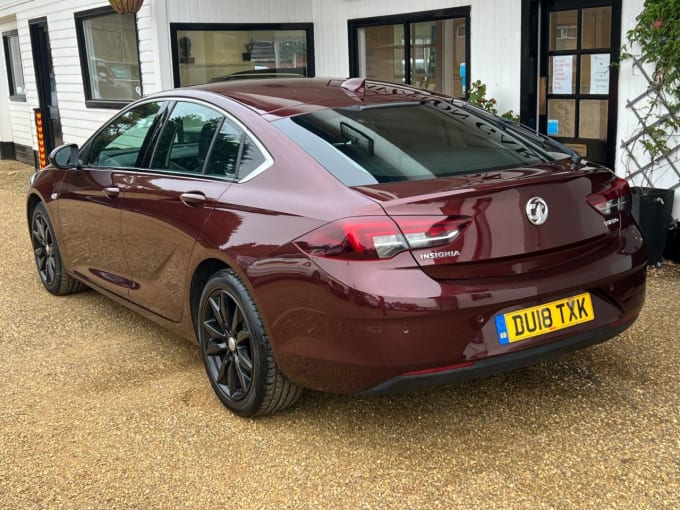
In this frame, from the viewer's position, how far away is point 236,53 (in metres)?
9.80

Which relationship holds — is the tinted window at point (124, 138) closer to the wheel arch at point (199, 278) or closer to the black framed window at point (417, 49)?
the wheel arch at point (199, 278)

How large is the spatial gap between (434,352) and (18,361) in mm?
2645

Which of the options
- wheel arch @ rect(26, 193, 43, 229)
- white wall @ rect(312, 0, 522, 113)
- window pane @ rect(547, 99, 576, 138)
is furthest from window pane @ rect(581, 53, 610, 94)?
wheel arch @ rect(26, 193, 43, 229)

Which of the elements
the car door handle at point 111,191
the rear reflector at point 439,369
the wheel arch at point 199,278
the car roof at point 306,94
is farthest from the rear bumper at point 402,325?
the car door handle at point 111,191

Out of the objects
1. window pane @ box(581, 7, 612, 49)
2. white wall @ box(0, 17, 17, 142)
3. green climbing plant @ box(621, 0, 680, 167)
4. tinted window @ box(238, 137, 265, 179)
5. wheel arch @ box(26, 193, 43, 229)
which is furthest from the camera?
white wall @ box(0, 17, 17, 142)

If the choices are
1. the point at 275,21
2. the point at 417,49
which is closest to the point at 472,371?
the point at 417,49

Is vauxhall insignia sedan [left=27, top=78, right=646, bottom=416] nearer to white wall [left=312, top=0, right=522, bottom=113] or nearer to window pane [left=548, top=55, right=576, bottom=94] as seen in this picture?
window pane [left=548, top=55, right=576, bottom=94]

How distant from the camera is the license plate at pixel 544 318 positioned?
292 cm

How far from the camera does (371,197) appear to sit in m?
2.89

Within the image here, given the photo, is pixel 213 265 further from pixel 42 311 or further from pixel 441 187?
pixel 42 311

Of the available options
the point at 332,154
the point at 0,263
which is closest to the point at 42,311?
the point at 0,263

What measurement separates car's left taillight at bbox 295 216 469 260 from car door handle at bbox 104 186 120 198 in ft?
6.31

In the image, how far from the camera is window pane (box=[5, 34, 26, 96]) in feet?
49.5

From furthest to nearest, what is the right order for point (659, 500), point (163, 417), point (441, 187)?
point (163, 417), point (441, 187), point (659, 500)
